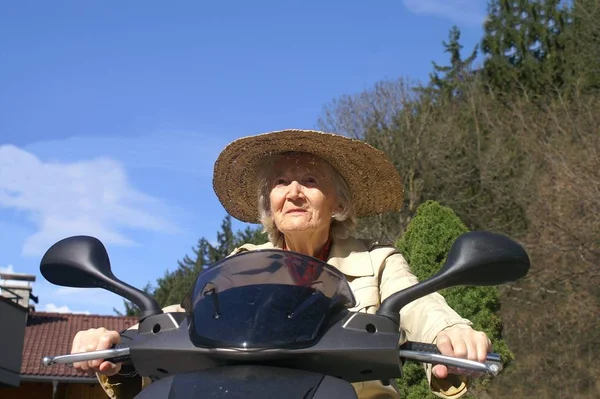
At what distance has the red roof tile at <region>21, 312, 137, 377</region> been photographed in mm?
27500

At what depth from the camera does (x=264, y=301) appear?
1819mm

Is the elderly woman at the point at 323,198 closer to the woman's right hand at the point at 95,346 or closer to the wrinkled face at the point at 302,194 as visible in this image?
the wrinkled face at the point at 302,194

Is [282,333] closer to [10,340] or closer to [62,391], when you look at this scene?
[10,340]

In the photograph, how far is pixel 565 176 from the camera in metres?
20.6

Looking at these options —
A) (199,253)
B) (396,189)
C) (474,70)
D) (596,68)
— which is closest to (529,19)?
(474,70)

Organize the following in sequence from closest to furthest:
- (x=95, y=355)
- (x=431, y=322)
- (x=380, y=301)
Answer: (x=95, y=355), (x=431, y=322), (x=380, y=301)

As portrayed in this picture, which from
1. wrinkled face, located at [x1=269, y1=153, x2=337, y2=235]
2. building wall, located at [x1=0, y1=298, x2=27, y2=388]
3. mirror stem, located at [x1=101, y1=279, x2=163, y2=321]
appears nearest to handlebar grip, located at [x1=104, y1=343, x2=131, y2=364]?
mirror stem, located at [x1=101, y1=279, x2=163, y2=321]

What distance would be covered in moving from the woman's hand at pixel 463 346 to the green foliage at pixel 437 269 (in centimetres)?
865

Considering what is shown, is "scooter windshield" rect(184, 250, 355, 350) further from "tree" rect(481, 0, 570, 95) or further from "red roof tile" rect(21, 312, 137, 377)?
"tree" rect(481, 0, 570, 95)

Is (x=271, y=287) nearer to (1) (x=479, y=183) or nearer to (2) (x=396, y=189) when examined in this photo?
(2) (x=396, y=189)

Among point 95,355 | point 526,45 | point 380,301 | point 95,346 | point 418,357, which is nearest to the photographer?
point 418,357

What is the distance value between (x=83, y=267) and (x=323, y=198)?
1284mm

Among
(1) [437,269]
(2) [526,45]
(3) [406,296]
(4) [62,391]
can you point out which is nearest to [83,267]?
(3) [406,296]

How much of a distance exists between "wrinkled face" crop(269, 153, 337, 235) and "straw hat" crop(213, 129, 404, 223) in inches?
2.0
